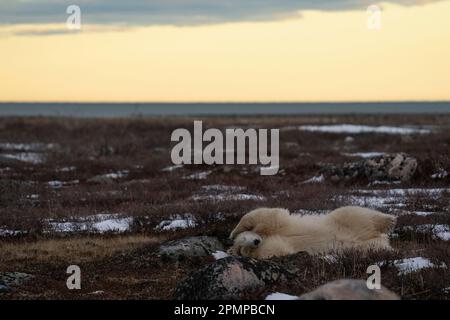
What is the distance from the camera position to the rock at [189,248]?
9828 millimetres

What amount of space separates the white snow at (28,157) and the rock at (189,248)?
62.7 feet

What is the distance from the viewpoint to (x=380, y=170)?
63.5 ft

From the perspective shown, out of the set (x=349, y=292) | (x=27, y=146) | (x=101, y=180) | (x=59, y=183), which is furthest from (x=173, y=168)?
(x=349, y=292)

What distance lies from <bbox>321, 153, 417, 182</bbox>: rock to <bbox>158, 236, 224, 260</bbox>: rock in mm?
9957

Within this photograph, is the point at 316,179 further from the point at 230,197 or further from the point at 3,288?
the point at 3,288

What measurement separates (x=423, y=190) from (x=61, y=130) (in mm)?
32346

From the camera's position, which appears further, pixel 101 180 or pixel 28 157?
pixel 28 157

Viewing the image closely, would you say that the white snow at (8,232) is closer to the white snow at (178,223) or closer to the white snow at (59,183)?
the white snow at (178,223)

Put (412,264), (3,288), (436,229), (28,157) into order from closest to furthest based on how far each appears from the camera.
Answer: (3,288), (412,264), (436,229), (28,157)

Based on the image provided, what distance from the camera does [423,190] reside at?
16.8m

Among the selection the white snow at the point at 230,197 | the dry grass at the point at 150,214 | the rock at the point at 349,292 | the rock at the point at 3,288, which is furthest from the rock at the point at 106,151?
the rock at the point at 349,292

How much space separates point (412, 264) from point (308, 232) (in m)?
1.63
